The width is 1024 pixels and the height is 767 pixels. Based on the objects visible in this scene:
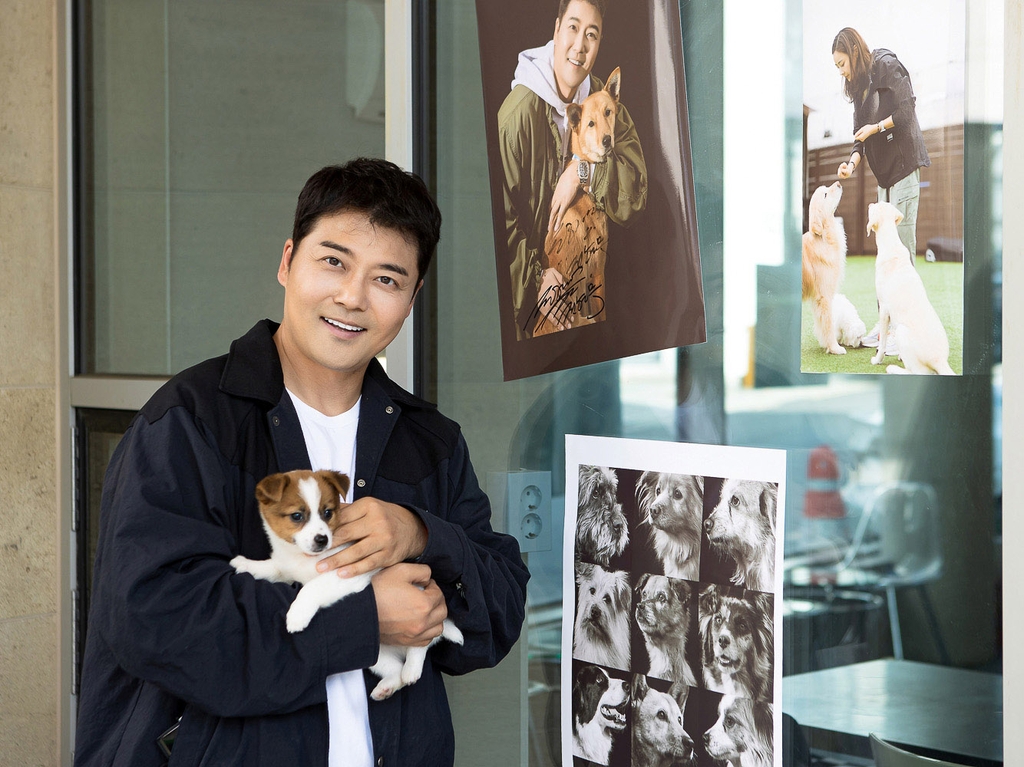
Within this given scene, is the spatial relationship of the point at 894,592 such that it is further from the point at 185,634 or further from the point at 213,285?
the point at 213,285

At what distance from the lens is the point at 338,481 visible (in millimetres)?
1310

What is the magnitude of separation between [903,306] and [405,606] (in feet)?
2.46

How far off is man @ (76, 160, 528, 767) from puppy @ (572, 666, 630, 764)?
0.71 ft

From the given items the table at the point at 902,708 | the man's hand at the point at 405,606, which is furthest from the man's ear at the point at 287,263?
the table at the point at 902,708

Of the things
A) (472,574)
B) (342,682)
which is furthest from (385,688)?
(472,574)

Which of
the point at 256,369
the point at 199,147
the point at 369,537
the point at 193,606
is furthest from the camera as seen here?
the point at 199,147

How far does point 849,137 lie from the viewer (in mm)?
1328

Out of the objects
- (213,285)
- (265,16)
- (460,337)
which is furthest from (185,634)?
(265,16)

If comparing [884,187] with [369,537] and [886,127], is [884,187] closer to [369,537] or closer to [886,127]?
[886,127]

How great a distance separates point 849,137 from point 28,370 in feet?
7.71

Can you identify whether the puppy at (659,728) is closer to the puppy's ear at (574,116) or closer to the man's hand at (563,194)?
the man's hand at (563,194)

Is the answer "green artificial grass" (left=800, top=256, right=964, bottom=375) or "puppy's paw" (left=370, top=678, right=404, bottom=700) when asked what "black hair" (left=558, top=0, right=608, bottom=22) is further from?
"puppy's paw" (left=370, top=678, right=404, bottom=700)

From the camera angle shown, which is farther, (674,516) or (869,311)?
(674,516)

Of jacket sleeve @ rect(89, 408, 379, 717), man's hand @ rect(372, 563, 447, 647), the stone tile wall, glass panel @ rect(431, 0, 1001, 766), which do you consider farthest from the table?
the stone tile wall
